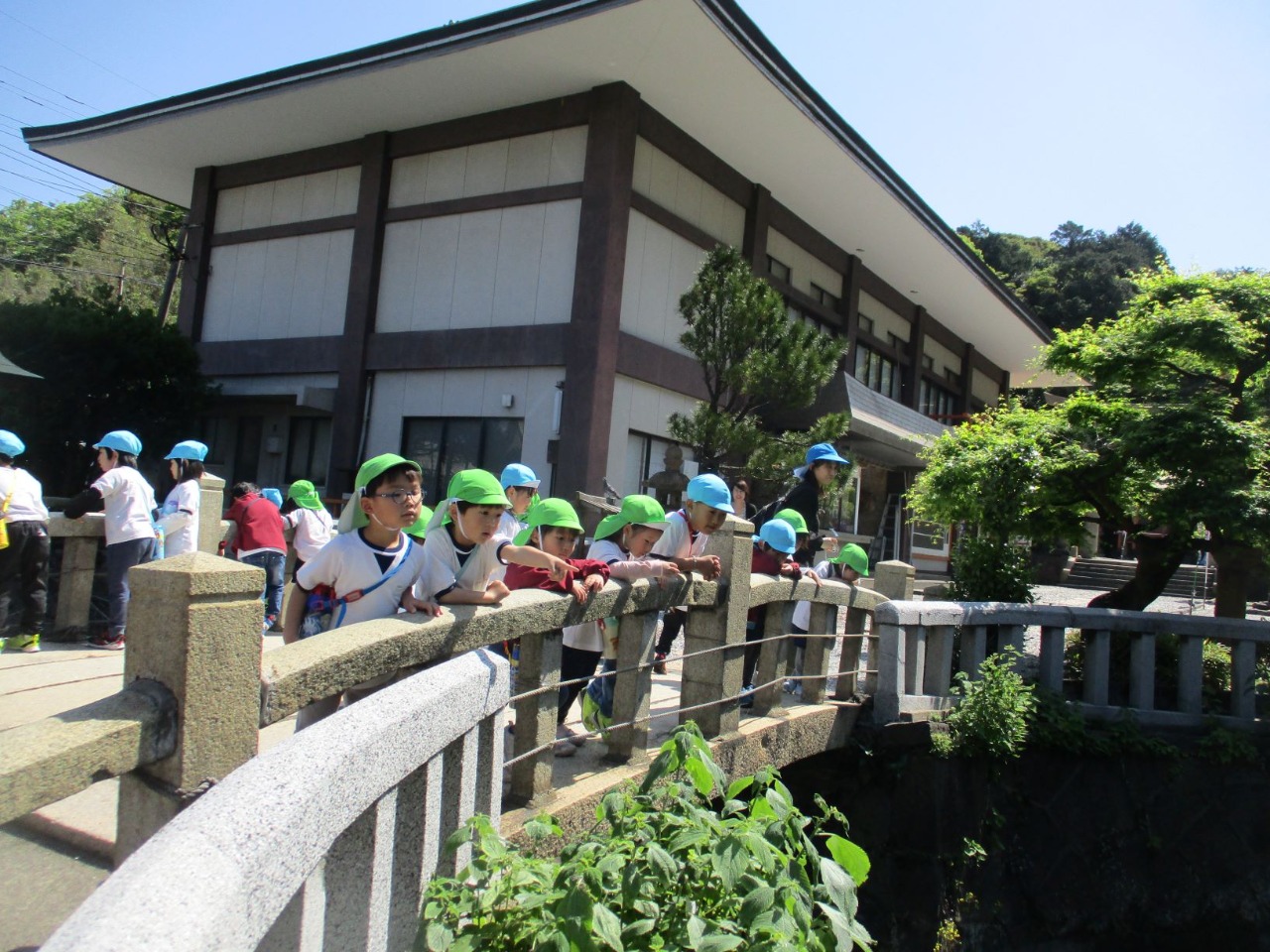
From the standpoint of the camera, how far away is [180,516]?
7.28 metres

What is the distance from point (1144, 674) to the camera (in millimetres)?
8492

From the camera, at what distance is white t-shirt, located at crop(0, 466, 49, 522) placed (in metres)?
6.43

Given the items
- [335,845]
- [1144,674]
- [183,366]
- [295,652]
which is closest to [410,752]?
[335,845]

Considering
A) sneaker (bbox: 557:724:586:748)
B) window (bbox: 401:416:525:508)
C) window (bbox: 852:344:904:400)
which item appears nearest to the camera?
sneaker (bbox: 557:724:586:748)

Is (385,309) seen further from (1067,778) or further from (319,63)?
(1067,778)

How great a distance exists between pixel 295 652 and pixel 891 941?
230 inches

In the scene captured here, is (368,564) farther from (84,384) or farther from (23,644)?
(84,384)

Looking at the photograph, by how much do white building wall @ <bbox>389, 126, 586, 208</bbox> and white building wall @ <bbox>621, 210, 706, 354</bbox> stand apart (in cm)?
144

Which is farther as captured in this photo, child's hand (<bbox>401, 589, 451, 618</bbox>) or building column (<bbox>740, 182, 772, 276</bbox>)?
building column (<bbox>740, 182, 772, 276</bbox>)

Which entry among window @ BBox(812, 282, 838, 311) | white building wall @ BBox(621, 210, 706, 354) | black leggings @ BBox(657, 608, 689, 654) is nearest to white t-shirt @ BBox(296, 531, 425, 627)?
black leggings @ BBox(657, 608, 689, 654)

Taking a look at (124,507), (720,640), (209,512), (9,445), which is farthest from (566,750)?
(209,512)

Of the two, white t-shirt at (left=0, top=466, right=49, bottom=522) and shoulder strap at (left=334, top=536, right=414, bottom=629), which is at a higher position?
white t-shirt at (left=0, top=466, right=49, bottom=522)

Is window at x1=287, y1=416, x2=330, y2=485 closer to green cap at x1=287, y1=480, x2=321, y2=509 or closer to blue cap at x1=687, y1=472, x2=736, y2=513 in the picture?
green cap at x1=287, y1=480, x2=321, y2=509

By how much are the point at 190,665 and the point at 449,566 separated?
1.65 m
